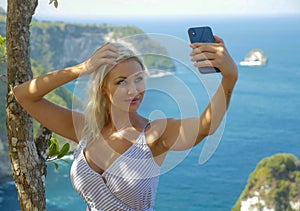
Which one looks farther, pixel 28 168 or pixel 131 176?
pixel 28 168

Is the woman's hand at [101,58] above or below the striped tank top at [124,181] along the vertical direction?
above

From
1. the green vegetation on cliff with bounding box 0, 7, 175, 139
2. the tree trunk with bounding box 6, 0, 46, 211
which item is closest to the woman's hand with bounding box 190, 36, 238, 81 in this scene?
the tree trunk with bounding box 6, 0, 46, 211

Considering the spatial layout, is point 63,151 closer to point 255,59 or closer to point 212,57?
point 212,57

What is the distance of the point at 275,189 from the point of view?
67.3 feet

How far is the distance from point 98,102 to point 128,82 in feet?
0.33

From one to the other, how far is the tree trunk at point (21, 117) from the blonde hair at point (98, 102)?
0.82ft

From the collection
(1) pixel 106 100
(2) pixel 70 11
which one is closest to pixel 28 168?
(1) pixel 106 100

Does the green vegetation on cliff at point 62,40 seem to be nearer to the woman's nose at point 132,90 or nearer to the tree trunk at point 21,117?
the tree trunk at point 21,117

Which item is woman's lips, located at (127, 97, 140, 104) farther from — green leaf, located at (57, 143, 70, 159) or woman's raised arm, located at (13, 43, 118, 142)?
green leaf, located at (57, 143, 70, 159)

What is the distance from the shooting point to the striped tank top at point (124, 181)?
96cm

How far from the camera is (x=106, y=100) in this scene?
1.03 metres

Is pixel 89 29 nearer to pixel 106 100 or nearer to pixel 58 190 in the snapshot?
pixel 58 190

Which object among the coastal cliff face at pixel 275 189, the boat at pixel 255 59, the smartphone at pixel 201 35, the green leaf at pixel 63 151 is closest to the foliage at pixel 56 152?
the green leaf at pixel 63 151

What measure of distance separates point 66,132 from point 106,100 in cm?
13
